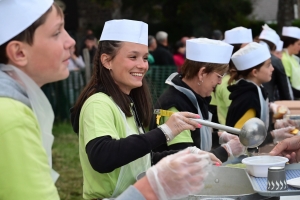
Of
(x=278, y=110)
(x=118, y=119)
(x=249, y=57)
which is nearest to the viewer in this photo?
(x=118, y=119)

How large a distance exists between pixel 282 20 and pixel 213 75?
14.0 m

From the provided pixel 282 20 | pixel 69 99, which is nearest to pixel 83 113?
pixel 69 99

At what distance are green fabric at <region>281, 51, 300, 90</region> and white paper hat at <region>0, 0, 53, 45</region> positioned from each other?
5830mm

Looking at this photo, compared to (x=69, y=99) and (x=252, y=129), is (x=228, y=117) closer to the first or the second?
(x=252, y=129)

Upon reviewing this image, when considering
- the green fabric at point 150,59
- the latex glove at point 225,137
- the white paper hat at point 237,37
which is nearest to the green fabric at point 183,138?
the latex glove at point 225,137

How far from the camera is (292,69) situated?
23.4ft

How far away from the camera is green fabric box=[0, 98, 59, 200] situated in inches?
54.1

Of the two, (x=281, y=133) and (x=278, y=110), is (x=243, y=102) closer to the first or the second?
(x=281, y=133)

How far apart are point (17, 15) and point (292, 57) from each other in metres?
6.31

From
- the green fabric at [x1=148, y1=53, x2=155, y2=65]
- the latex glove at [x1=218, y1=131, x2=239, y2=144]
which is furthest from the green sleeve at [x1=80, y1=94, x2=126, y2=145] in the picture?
the green fabric at [x1=148, y1=53, x2=155, y2=65]

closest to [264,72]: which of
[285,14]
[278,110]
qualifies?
[278,110]

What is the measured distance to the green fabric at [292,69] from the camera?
→ 277 inches

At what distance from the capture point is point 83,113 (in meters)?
2.44

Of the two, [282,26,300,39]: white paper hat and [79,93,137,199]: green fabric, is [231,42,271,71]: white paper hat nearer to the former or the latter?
[79,93,137,199]: green fabric
